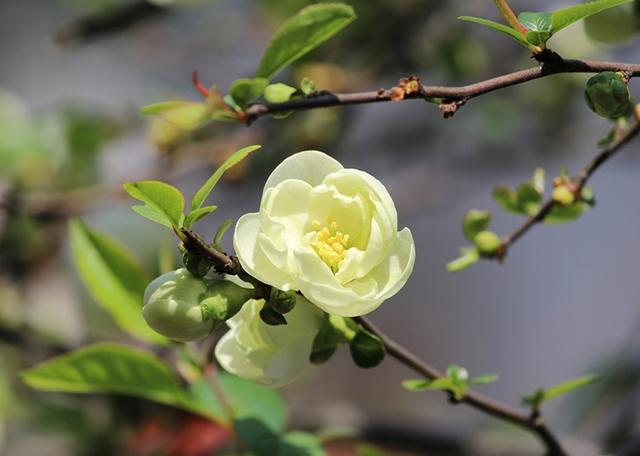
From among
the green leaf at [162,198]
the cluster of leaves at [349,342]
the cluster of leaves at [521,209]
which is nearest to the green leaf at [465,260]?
the cluster of leaves at [521,209]

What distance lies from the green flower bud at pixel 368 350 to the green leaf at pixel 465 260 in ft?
0.34

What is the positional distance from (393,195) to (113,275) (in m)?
0.96

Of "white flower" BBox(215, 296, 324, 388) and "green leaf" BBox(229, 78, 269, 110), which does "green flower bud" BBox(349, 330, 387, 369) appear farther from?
"green leaf" BBox(229, 78, 269, 110)

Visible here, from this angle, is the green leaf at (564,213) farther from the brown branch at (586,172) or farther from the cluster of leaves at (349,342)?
the cluster of leaves at (349,342)

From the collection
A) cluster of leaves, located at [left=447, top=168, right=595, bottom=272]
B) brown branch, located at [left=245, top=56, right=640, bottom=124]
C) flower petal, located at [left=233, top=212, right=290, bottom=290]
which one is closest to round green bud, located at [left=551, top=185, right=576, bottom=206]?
cluster of leaves, located at [left=447, top=168, right=595, bottom=272]

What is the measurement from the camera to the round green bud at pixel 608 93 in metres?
0.41

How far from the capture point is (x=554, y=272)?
7.27 feet

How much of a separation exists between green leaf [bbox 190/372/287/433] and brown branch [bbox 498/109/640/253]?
209 millimetres

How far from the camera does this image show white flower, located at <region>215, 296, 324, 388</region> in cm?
45

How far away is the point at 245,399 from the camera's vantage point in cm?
63

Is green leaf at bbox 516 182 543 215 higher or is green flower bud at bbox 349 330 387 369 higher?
green leaf at bbox 516 182 543 215

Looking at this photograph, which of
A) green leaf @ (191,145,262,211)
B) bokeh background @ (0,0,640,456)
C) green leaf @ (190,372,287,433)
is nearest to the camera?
green leaf @ (191,145,262,211)

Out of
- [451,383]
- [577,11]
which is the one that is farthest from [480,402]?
[577,11]

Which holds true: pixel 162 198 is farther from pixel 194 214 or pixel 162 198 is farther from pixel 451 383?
pixel 451 383
